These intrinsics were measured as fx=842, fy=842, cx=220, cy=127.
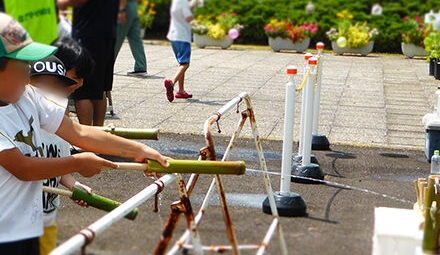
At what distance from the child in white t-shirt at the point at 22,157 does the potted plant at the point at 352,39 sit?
53.2 feet

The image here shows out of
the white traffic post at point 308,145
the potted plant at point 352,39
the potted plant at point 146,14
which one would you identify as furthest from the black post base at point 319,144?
the potted plant at point 146,14

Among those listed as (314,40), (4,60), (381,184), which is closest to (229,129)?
(381,184)

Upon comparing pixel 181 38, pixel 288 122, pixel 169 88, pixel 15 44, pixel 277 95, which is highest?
pixel 15 44

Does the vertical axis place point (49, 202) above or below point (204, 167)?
below

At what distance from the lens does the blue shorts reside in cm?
1109

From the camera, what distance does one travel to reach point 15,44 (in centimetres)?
283

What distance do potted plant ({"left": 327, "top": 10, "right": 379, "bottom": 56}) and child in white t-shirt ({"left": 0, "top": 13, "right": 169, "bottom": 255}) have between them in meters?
16.2

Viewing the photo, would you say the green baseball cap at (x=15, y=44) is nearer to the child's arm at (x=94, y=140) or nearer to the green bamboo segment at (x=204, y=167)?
the child's arm at (x=94, y=140)

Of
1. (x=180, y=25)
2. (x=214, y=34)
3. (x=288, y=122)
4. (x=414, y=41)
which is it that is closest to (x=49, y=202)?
(x=288, y=122)

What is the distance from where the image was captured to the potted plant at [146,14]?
915 inches

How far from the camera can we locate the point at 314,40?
21891mm

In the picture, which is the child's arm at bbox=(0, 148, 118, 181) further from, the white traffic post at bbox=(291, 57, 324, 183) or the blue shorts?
the blue shorts

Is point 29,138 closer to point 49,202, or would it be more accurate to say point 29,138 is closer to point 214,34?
point 49,202

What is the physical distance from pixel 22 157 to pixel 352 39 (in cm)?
1666
